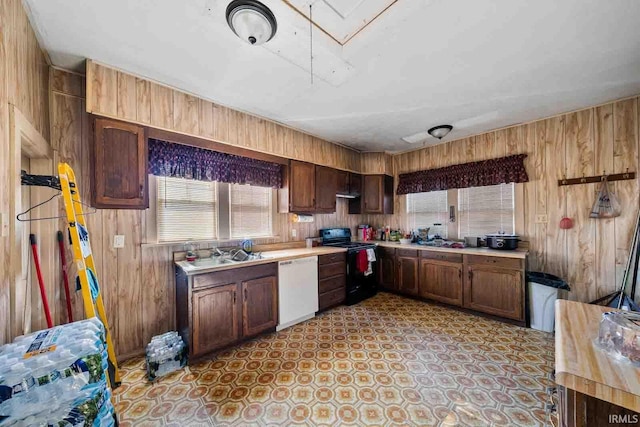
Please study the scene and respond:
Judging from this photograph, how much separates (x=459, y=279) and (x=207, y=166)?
3.63 metres

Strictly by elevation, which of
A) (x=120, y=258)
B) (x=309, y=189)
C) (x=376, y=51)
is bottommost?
(x=120, y=258)

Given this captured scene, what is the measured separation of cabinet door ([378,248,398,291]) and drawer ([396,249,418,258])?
108 millimetres

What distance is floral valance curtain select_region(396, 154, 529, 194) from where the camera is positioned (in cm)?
332

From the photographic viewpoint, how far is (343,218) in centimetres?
456

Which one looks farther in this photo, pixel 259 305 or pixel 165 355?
pixel 259 305

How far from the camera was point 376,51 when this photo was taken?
185cm

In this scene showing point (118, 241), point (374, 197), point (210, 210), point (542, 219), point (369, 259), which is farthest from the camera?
point (374, 197)

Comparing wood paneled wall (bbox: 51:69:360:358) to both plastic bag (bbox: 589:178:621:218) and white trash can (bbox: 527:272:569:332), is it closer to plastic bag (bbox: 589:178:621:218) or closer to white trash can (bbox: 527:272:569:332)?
white trash can (bbox: 527:272:569:332)

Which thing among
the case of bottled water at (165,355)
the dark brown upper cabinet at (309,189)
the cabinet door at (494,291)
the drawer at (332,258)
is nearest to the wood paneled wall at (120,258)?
the case of bottled water at (165,355)

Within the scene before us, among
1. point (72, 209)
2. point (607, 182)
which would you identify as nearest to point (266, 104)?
point (72, 209)

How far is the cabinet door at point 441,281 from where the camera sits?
3.38 metres

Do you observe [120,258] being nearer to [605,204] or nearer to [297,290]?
[297,290]

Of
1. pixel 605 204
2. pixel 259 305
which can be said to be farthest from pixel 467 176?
pixel 259 305

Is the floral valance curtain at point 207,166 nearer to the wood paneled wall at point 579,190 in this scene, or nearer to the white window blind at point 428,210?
the white window blind at point 428,210
